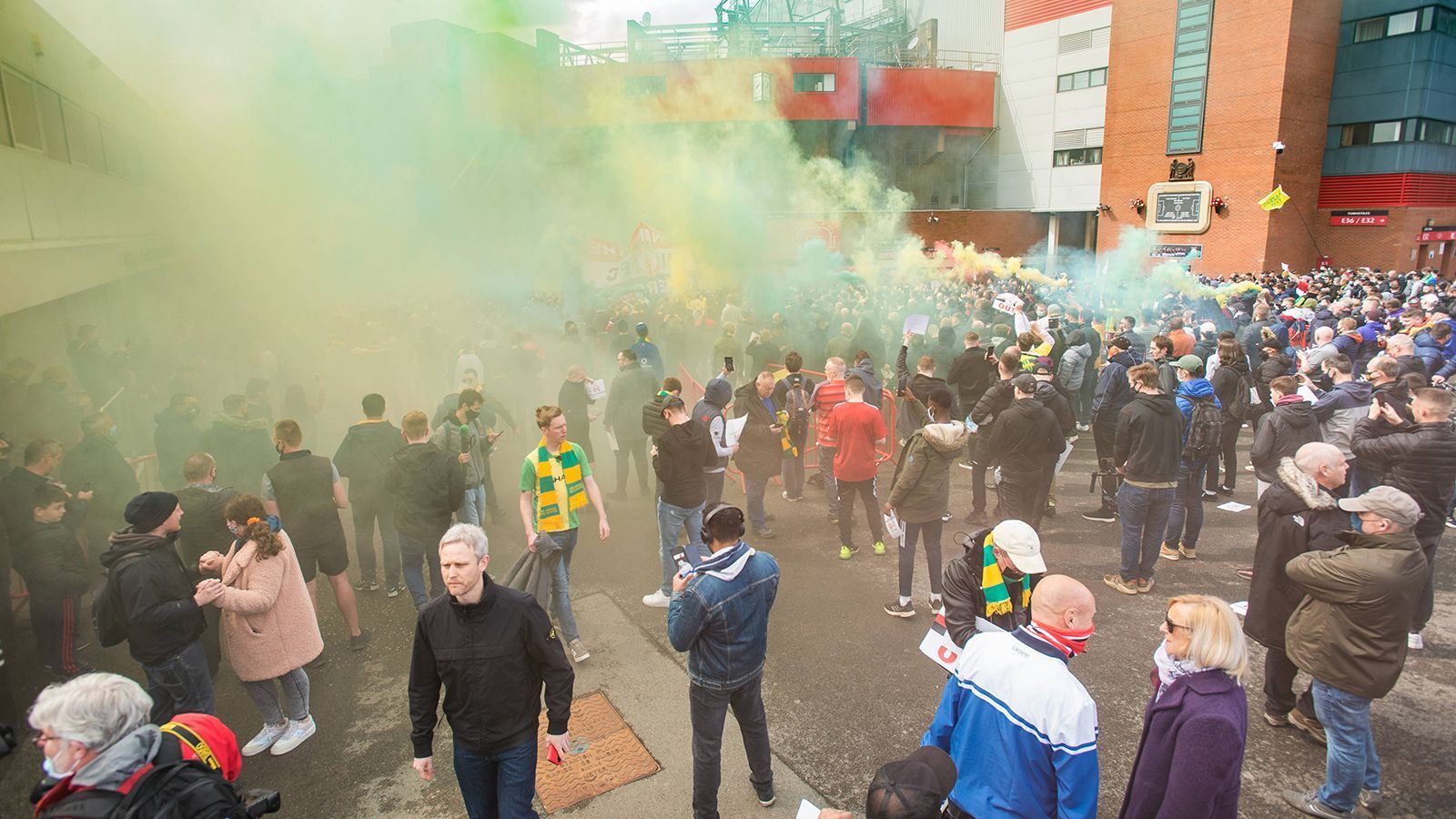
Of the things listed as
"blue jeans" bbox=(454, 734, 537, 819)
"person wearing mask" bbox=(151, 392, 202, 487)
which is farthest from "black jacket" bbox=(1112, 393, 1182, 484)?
"person wearing mask" bbox=(151, 392, 202, 487)

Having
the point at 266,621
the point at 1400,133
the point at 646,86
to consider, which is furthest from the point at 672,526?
the point at 1400,133

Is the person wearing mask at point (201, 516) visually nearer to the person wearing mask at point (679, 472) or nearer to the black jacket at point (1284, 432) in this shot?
the person wearing mask at point (679, 472)

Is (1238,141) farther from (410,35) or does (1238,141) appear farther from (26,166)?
(26,166)

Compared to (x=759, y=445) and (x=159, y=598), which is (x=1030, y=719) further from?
(x=759, y=445)

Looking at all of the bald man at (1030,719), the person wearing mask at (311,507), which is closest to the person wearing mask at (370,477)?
the person wearing mask at (311,507)

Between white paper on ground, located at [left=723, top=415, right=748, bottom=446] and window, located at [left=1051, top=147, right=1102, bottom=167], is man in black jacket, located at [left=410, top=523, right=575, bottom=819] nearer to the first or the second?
white paper on ground, located at [left=723, top=415, right=748, bottom=446]

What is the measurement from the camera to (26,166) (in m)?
7.30

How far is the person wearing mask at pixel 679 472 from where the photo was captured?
208 inches

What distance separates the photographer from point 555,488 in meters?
4.90

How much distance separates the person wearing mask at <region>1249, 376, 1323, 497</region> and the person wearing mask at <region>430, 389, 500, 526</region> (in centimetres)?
623

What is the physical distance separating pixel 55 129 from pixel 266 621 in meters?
8.30

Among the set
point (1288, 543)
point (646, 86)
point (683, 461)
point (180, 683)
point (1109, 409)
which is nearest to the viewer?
point (180, 683)

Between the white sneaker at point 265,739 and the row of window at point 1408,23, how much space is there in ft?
126

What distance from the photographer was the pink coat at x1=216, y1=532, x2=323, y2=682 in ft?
12.6
